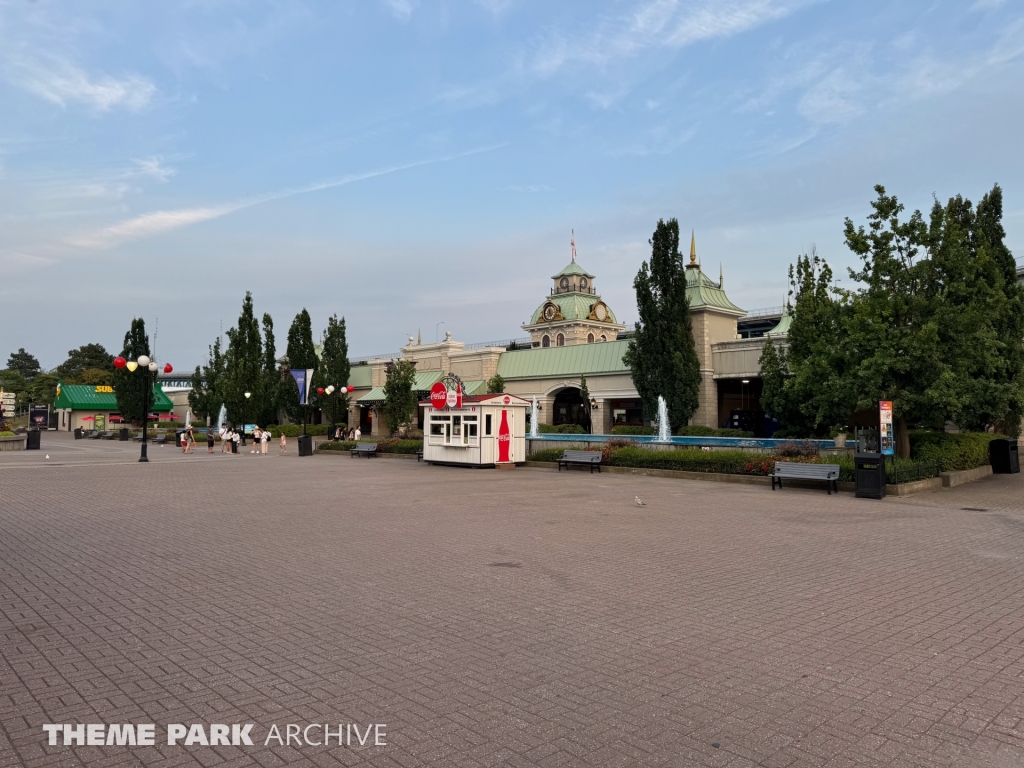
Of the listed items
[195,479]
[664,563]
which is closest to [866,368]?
[664,563]

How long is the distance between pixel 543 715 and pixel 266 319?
2255 inches

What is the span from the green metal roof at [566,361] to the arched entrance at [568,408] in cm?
299

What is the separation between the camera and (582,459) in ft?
80.5

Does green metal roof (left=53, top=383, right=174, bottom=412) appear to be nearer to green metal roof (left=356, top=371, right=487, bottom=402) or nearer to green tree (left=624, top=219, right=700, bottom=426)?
green metal roof (left=356, top=371, right=487, bottom=402)

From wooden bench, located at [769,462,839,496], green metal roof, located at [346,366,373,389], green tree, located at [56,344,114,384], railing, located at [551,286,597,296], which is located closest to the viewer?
wooden bench, located at [769,462,839,496]

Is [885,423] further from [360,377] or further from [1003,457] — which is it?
[360,377]

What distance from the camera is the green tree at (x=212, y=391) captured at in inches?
2334

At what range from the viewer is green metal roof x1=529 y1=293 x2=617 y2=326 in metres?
61.4

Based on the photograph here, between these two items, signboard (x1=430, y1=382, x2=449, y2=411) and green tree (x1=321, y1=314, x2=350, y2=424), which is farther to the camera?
green tree (x1=321, y1=314, x2=350, y2=424)

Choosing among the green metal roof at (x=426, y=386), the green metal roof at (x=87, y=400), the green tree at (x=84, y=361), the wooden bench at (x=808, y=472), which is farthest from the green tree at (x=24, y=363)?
the wooden bench at (x=808, y=472)

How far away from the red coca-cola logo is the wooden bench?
1314 cm

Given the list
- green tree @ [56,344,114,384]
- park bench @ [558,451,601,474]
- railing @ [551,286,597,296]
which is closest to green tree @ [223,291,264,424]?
railing @ [551,286,597,296]

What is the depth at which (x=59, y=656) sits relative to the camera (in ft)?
18.1

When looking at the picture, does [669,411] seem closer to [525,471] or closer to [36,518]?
[525,471]
